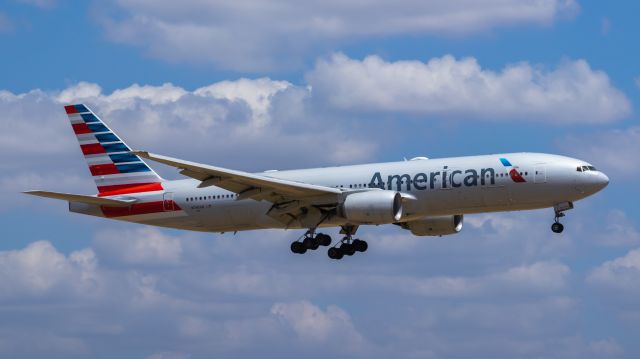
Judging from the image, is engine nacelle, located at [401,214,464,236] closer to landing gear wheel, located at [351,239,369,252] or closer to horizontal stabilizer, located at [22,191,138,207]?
landing gear wheel, located at [351,239,369,252]

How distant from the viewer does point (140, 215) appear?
8138 centimetres

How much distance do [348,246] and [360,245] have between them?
0.94 metres

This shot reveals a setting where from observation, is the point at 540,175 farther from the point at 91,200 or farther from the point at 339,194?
the point at 91,200

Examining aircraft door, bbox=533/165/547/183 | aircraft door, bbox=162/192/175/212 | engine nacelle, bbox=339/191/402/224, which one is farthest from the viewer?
aircraft door, bbox=162/192/175/212

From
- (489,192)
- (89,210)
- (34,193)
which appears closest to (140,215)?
(89,210)

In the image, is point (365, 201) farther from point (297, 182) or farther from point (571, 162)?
point (571, 162)

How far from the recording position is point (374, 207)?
240 feet

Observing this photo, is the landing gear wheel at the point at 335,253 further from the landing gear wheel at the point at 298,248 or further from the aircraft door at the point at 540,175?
the aircraft door at the point at 540,175

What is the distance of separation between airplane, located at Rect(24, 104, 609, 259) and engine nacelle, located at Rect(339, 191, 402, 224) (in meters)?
0.05

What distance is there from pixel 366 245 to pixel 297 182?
23.7ft

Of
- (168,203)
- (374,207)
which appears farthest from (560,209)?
(168,203)

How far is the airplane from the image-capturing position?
240 feet

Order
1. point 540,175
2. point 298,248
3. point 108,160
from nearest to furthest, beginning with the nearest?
point 540,175 < point 298,248 < point 108,160

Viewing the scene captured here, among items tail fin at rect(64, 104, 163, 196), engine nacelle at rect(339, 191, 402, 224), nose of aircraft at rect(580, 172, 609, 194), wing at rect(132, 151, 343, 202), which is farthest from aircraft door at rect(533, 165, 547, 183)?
tail fin at rect(64, 104, 163, 196)
